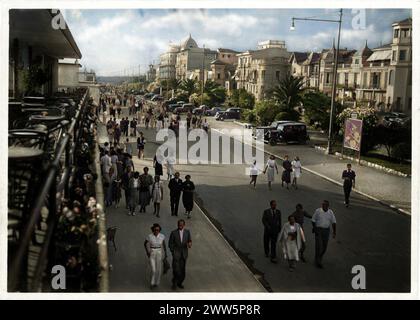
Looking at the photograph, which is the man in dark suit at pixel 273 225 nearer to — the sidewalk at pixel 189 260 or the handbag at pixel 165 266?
the sidewalk at pixel 189 260

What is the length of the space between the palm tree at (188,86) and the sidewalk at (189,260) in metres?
47.6

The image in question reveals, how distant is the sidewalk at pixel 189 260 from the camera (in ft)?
28.5

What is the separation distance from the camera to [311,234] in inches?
459

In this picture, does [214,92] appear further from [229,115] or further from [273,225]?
[273,225]

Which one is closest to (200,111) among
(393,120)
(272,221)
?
(393,120)

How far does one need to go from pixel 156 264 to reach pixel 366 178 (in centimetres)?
1200

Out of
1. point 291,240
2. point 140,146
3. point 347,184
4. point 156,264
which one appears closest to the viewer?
point 156,264

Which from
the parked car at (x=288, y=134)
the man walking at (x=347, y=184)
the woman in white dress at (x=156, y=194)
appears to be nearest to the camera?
the woman in white dress at (x=156, y=194)

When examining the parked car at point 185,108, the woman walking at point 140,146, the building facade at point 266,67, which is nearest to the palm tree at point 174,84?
the building facade at point 266,67

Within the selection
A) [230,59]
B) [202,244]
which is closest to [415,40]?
[202,244]

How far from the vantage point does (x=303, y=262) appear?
996 cm

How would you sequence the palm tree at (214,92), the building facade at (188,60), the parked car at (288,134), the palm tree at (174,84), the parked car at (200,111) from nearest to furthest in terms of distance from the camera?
the parked car at (288,134) → the parked car at (200,111) → the building facade at (188,60) → the palm tree at (214,92) → the palm tree at (174,84)

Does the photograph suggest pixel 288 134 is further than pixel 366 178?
Yes
